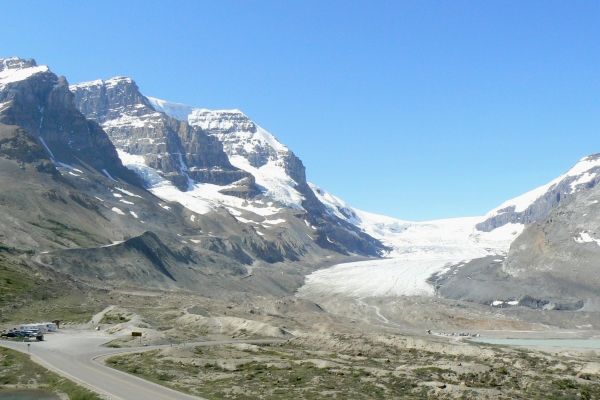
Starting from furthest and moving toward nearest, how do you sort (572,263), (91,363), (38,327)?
(572,263) < (38,327) < (91,363)

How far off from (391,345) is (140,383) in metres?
38.8

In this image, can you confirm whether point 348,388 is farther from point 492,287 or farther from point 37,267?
point 492,287

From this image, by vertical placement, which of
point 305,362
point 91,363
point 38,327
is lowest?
point 305,362

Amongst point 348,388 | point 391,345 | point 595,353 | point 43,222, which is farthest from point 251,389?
point 43,222

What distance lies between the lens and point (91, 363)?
A: 185 feet

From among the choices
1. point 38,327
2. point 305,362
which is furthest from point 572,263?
point 38,327

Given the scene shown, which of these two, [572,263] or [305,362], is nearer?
[305,362]

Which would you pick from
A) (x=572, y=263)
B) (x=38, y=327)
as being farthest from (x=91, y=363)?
(x=572, y=263)

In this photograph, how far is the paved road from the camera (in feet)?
147

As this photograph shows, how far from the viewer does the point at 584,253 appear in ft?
596

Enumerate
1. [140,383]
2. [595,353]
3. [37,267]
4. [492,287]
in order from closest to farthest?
[140,383]
[595,353]
[37,267]
[492,287]

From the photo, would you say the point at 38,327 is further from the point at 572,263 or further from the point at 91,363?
the point at 572,263

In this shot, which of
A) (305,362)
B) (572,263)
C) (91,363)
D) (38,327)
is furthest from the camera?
(572,263)

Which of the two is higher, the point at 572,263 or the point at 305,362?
the point at 572,263
